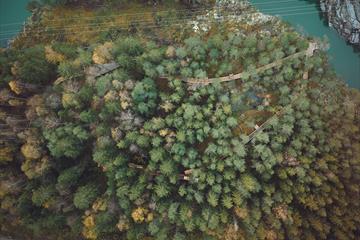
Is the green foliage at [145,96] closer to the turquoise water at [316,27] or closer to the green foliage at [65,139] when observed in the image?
the green foliage at [65,139]

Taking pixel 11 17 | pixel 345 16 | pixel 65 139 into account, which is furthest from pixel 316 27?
pixel 11 17

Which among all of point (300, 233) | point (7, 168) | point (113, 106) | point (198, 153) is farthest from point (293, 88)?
point (7, 168)

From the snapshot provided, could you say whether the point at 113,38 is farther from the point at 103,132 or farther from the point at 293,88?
the point at 293,88

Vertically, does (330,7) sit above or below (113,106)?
above

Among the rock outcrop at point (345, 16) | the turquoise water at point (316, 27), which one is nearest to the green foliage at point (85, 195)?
the turquoise water at point (316, 27)

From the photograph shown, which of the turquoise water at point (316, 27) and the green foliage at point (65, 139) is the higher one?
the turquoise water at point (316, 27)

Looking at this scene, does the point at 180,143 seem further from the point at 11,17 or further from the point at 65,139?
the point at 11,17
